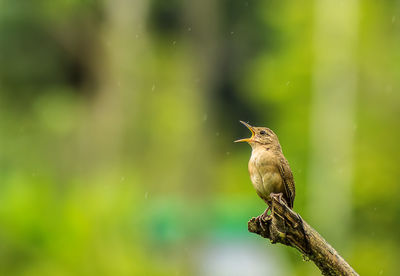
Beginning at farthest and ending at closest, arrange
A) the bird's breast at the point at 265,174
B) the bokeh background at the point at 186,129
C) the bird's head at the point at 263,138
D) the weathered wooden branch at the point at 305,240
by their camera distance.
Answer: the bokeh background at the point at 186,129, the bird's head at the point at 263,138, the bird's breast at the point at 265,174, the weathered wooden branch at the point at 305,240

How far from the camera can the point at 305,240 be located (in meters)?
4.97

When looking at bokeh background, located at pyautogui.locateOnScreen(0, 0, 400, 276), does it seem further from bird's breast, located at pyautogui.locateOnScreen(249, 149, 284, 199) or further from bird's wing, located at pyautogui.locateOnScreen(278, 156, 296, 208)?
bird's wing, located at pyautogui.locateOnScreen(278, 156, 296, 208)

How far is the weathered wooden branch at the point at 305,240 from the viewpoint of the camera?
4926mm

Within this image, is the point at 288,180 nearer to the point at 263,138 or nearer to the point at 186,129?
the point at 263,138

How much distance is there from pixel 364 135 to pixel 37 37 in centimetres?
1744

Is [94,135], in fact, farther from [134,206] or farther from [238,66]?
[134,206]

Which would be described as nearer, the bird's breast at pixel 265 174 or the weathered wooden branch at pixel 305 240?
the weathered wooden branch at pixel 305 240

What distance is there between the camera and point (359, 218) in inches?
816

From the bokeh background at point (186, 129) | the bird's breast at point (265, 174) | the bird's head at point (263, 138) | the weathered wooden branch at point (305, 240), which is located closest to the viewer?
the weathered wooden branch at point (305, 240)

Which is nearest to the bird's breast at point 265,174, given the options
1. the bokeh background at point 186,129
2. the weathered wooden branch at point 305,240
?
the weathered wooden branch at point 305,240

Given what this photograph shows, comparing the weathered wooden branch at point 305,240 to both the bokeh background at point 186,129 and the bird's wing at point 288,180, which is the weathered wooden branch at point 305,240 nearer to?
the bird's wing at point 288,180

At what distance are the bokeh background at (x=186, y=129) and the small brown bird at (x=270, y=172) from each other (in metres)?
3.26

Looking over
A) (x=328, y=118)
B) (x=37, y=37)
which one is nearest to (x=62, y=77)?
(x=37, y=37)

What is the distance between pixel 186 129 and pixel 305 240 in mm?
34266
